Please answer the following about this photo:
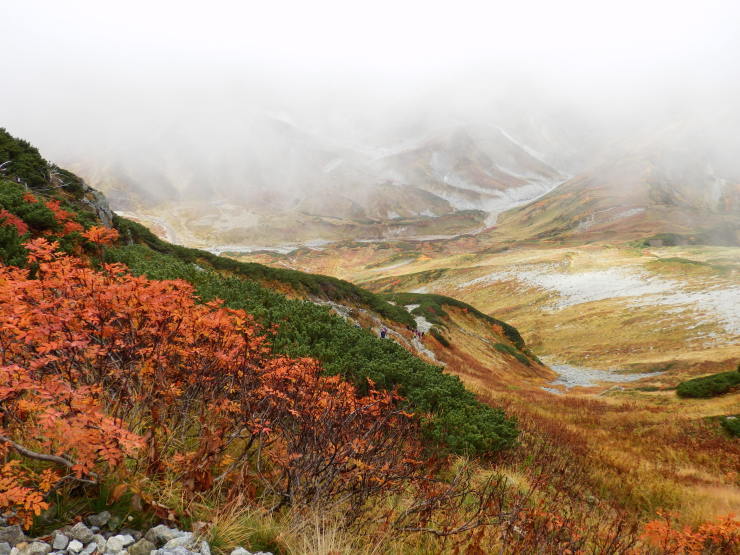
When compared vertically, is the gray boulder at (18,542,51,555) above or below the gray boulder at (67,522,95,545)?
above

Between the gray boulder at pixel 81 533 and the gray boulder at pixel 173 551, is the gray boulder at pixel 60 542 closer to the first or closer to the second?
the gray boulder at pixel 81 533

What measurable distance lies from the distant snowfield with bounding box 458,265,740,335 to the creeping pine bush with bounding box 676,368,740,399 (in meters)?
27.8

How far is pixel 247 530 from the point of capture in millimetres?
2928

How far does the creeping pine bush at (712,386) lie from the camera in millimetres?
17844

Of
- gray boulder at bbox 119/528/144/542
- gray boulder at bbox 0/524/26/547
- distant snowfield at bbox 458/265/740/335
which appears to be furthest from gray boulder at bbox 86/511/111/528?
distant snowfield at bbox 458/265/740/335

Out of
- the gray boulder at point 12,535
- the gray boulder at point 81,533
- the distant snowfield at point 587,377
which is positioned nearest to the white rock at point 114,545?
the gray boulder at point 81,533

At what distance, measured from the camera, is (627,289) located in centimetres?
5722

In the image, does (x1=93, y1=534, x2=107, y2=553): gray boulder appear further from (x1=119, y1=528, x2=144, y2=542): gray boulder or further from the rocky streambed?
(x1=119, y1=528, x2=144, y2=542): gray boulder

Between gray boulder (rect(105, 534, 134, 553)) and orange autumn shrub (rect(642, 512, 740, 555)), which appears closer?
gray boulder (rect(105, 534, 134, 553))

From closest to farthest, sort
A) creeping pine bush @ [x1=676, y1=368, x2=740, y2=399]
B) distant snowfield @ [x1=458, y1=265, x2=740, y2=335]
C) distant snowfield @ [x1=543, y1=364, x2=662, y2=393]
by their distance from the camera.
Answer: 1. creeping pine bush @ [x1=676, y1=368, x2=740, y2=399]
2. distant snowfield @ [x1=543, y1=364, x2=662, y2=393]
3. distant snowfield @ [x1=458, y1=265, x2=740, y2=335]

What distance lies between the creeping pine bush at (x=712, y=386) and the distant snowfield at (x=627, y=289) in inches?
1095

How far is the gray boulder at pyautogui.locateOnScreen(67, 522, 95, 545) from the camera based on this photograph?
2.35m

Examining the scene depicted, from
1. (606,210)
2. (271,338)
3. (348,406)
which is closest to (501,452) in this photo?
(348,406)

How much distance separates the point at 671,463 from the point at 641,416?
5918 millimetres
